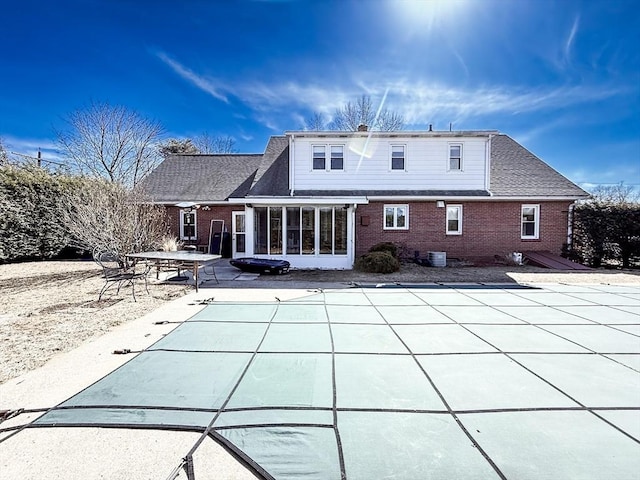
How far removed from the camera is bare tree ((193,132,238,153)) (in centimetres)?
3400

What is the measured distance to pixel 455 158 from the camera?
15.3m

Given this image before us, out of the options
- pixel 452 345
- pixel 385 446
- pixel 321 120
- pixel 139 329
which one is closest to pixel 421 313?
pixel 452 345

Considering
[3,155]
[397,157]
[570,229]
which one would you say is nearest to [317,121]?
[397,157]

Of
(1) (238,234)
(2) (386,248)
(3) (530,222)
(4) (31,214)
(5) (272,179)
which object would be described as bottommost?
(2) (386,248)

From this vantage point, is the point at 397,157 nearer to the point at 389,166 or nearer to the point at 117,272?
the point at 389,166

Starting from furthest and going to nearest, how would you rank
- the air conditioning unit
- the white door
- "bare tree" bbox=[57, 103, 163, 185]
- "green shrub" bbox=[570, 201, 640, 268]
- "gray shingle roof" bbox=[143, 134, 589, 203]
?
1. "bare tree" bbox=[57, 103, 163, 185]
2. the white door
3. "gray shingle roof" bbox=[143, 134, 589, 203]
4. "green shrub" bbox=[570, 201, 640, 268]
5. the air conditioning unit

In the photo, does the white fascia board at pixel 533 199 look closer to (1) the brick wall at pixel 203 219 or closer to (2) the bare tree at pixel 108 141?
(1) the brick wall at pixel 203 219

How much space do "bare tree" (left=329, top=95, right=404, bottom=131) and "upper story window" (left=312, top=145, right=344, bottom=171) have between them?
13.0 meters

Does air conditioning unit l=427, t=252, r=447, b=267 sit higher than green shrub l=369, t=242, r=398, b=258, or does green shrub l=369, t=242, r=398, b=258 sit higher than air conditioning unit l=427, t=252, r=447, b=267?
green shrub l=369, t=242, r=398, b=258

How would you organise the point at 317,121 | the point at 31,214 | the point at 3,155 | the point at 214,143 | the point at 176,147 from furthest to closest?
the point at 214,143 → the point at 176,147 → the point at 317,121 → the point at 3,155 → the point at 31,214

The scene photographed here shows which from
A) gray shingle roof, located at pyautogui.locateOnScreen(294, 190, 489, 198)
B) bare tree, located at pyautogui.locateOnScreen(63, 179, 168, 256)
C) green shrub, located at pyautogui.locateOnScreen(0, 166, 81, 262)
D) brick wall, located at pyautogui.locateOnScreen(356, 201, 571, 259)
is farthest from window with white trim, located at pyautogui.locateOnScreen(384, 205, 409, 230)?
green shrub, located at pyautogui.locateOnScreen(0, 166, 81, 262)

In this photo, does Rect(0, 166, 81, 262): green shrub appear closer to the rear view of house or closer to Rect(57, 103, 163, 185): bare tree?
Rect(57, 103, 163, 185): bare tree

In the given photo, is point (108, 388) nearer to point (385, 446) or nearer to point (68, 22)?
point (385, 446)

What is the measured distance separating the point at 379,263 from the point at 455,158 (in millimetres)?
6911
